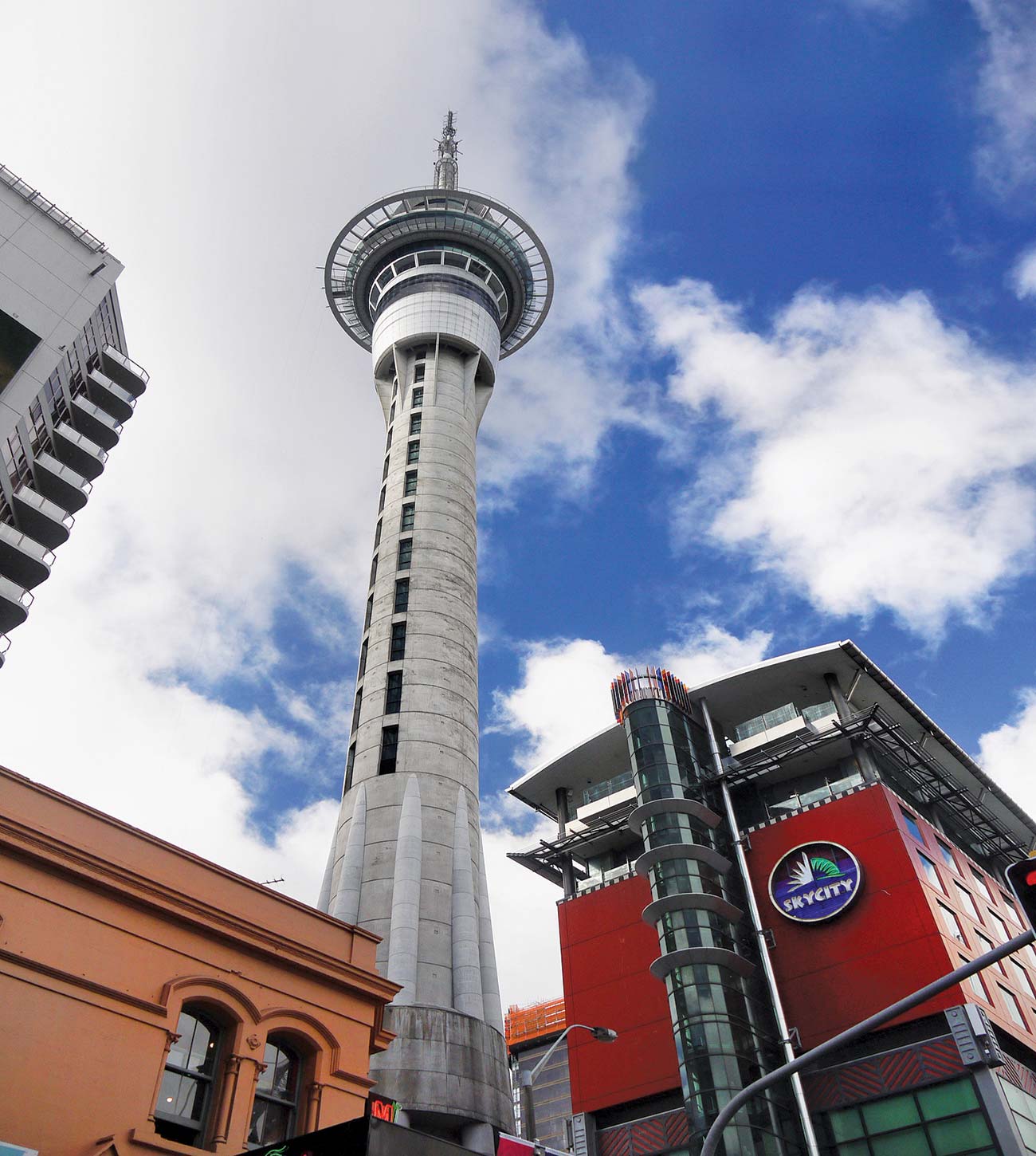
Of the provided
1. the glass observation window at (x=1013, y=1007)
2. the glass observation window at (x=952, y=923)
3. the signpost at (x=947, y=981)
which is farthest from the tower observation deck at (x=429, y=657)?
the glass observation window at (x=1013, y=1007)

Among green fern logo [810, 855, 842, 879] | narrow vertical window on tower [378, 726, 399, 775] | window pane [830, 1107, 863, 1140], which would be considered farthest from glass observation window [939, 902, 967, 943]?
narrow vertical window on tower [378, 726, 399, 775]

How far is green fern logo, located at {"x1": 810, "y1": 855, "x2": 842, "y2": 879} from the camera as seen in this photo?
184ft

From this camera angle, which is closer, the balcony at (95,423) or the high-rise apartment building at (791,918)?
the high-rise apartment building at (791,918)

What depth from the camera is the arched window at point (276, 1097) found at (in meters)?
22.4

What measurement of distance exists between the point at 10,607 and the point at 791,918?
4603 centimetres

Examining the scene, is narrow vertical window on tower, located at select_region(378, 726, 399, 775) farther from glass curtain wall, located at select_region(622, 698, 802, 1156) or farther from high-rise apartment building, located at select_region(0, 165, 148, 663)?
high-rise apartment building, located at select_region(0, 165, 148, 663)

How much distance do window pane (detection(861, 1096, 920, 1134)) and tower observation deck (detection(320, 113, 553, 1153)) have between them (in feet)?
63.5

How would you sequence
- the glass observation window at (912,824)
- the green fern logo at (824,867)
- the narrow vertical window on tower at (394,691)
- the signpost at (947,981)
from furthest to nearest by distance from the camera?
the glass observation window at (912,824) < the green fern logo at (824,867) < the narrow vertical window on tower at (394,691) < the signpost at (947,981)

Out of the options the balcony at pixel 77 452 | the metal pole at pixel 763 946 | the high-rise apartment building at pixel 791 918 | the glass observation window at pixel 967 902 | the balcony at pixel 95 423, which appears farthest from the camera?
the balcony at pixel 95 423

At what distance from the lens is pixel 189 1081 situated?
21750 millimetres

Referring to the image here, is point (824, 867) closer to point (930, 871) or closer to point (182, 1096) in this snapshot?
point (930, 871)

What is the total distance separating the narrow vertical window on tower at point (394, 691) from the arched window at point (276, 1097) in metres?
29.0

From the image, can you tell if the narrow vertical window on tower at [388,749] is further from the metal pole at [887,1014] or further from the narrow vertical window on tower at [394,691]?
the metal pole at [887,1014]

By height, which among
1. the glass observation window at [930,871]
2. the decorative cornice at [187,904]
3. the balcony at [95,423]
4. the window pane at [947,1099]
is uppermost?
the balcony at [95,423]
